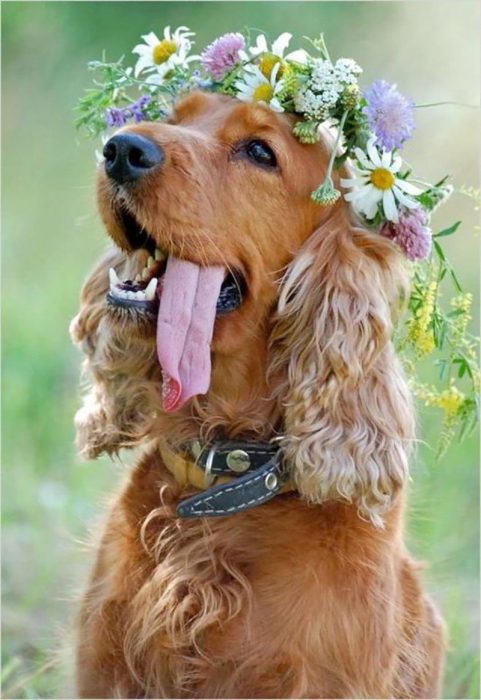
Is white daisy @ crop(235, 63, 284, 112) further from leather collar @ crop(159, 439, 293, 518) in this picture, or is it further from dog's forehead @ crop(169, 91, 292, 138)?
leather collar @ crop(159, 439, 293, 518)

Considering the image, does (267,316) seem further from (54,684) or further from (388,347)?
(54,684)

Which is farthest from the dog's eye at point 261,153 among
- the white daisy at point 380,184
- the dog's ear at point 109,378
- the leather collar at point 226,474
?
the leather collar at point 226,474

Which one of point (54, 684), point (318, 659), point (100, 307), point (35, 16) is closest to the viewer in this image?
point (318, 659)

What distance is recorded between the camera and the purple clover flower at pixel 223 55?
12.0 feet

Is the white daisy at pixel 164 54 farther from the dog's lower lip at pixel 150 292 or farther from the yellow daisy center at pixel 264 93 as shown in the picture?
the dog's lower lip at pixel 150 292

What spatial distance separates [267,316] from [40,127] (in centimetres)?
482

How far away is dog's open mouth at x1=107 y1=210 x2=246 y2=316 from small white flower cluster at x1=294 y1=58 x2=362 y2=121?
0.49 metres

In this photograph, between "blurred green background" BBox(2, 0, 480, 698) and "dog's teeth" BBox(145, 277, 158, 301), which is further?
"blurred green background" BBox(2, 0, 480, 698)

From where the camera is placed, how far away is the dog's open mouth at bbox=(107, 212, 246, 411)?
3.38m

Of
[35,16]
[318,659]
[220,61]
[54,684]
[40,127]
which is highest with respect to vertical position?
[35,16]

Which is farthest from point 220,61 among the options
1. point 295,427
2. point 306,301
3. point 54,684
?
point 54,684

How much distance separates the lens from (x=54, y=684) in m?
4.23

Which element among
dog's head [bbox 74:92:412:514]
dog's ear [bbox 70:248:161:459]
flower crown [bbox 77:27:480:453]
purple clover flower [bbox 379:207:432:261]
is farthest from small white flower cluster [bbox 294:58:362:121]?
dog's ear [bbox 70:248:161:459]

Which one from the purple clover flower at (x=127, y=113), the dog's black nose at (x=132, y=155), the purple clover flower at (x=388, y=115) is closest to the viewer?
the dog's black nose at (x=132, y=155)
